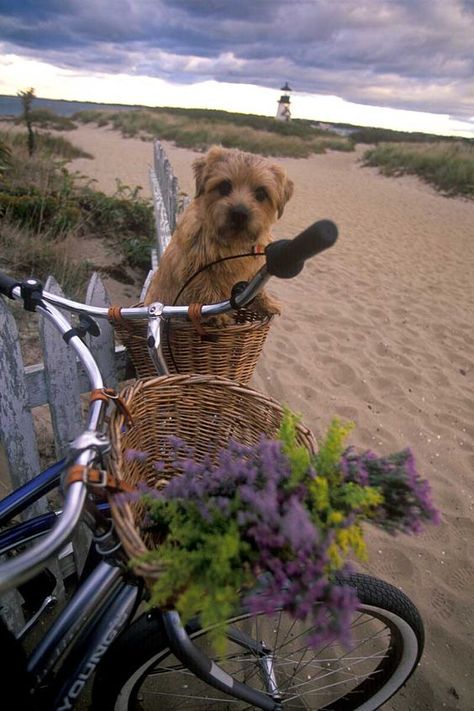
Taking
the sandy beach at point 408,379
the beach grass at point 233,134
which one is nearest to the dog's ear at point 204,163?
the sandy beach at point 408,379

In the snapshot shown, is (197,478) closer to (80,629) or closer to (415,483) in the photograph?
(415,483)

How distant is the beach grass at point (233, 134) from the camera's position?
29109 millimetres

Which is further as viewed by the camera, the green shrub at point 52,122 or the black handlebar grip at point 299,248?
the green shrub at point 52,122

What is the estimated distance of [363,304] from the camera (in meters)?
6.12

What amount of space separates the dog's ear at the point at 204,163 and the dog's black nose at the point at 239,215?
1.14ft

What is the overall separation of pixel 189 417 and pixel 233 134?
113 ft

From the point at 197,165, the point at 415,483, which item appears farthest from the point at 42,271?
the point at 415,483

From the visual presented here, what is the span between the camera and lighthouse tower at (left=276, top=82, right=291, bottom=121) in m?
37.7

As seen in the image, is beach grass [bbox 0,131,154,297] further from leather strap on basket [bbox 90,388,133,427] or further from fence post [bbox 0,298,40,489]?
leather strap on basket [bbox 90,388,133,427]

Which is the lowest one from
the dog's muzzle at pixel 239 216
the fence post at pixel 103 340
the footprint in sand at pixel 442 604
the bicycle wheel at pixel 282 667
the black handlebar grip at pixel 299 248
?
the footprint in sand at pixel 442 604

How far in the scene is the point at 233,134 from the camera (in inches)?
1257

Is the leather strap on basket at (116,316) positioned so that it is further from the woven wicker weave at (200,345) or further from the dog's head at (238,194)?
the dog's head at (238,194)

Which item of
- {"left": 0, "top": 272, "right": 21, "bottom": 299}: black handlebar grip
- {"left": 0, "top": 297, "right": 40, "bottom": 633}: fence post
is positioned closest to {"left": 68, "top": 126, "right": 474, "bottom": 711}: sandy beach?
{"left": 0, "top": 297, "right": 40, "bottom": 633}: fence post

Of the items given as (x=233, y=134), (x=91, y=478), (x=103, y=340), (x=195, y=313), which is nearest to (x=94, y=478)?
(x=91, y=478)
